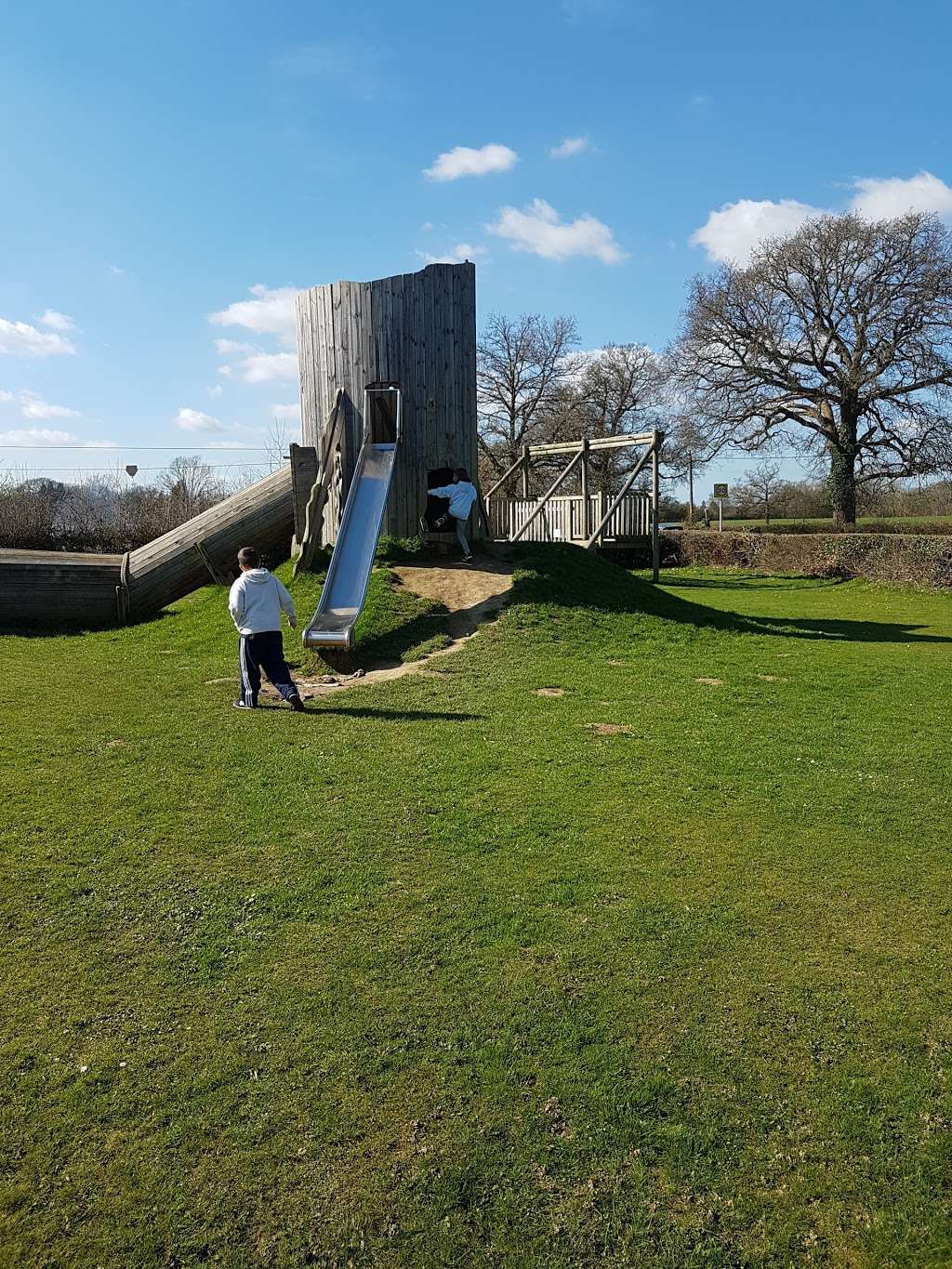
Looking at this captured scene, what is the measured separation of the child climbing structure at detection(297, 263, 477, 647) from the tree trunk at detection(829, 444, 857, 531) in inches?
1066

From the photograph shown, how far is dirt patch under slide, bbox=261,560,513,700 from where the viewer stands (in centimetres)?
1014

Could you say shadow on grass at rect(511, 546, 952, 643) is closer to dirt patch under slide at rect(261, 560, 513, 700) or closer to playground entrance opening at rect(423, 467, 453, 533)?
dirt patch under slide at rect(261, 560, 513, 700)

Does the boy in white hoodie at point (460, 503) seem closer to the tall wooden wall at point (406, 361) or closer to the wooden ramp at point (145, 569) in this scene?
the tall wooden wall at point (406, 361)

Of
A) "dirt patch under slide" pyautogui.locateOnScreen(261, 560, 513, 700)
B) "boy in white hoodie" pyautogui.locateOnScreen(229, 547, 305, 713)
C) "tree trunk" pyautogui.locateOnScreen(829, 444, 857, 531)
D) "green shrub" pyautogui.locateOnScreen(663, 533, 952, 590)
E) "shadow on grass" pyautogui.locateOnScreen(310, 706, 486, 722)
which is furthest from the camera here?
"tree trunk" pyautogui.locateOnScreen(829, 444, 857, 531)

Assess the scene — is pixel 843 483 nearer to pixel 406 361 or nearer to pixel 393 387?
pixel 406 361

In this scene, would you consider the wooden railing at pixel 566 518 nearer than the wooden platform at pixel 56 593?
No

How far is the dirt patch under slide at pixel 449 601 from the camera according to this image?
33.3ft

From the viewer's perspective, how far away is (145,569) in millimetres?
14352

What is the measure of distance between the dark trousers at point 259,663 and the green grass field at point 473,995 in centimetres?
64

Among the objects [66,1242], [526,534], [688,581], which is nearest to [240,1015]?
[66,1242]

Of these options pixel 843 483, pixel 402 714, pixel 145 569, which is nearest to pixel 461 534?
pixel 145 569

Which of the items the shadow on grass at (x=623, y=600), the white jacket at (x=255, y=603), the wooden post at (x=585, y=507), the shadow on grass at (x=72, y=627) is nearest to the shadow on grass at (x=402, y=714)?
the white jacket at (x=255, y=603)

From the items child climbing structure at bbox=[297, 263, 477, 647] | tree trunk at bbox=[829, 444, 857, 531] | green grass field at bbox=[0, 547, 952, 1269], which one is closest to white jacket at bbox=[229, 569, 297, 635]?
green grass field at bbox=[0, 547, 952, 1269]

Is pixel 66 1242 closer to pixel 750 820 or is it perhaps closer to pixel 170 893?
pixel 170 893
